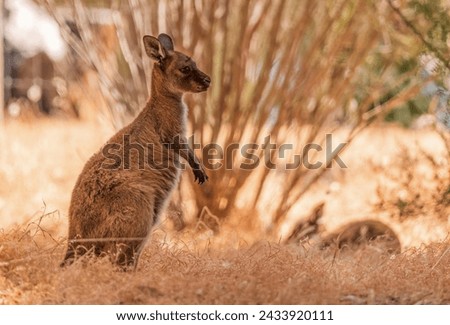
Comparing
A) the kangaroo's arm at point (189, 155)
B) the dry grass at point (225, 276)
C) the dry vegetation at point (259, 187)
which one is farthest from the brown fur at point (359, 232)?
the kangaroo's arm at point (189, 155)

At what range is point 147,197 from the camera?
3.96 metres

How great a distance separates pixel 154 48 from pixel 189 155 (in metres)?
0.58

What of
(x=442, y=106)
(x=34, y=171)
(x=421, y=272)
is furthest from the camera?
(x=34, y=171)

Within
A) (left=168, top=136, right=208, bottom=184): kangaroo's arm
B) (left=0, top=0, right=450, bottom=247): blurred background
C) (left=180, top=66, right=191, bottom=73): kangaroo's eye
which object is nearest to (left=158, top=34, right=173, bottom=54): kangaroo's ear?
(left=180, top=66, right=191, bottom=73): kangaroo's eye

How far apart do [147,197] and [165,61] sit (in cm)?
79

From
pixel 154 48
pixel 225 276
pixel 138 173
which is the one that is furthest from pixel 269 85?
pixel 225 276

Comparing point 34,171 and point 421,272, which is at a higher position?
point 34,171

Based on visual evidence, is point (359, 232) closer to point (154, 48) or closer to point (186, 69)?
point (186, 69)

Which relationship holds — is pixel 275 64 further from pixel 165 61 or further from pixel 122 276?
pixel 122 276

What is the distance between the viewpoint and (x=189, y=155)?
13.7 feet

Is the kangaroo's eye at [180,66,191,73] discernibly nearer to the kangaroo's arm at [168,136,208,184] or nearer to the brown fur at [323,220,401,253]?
the kangaroo's arm at [168,136,208,184]

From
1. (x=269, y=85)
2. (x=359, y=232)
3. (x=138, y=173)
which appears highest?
(x=269, y=85)

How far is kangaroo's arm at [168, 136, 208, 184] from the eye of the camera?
13.6 ft

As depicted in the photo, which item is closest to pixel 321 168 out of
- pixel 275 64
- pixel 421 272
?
pixel 275 64
